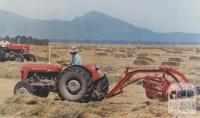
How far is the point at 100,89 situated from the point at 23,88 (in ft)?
6.82

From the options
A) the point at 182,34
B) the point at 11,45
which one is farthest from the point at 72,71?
the point at 11,45

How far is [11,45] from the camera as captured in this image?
23250 mm

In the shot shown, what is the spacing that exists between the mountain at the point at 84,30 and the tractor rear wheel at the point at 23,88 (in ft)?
4.62

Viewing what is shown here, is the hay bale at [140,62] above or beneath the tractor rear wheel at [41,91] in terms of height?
above

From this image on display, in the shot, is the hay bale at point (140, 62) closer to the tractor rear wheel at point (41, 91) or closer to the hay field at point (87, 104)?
the hay field at point (87, 104)

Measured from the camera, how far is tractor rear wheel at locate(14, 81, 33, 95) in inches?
610

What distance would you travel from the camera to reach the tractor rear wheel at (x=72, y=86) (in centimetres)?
1463

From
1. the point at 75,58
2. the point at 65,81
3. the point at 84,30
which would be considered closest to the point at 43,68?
the point at 65,81

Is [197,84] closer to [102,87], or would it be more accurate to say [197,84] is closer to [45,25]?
[102,87]

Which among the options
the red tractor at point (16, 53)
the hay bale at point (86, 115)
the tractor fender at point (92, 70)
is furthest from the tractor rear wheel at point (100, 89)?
the red tractor at point (16, 53)

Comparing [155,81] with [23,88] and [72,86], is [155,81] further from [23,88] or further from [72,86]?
[23,88]

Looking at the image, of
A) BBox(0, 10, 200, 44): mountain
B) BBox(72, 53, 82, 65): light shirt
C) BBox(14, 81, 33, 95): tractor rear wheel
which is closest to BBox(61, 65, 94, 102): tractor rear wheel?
BBox(72, 53, 82, 65): light shirt

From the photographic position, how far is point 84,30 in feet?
51.6

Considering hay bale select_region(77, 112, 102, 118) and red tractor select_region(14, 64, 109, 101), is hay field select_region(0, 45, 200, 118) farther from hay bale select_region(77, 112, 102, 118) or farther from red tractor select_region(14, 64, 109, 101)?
red tractor select_region(14, 64, 109, 101)
